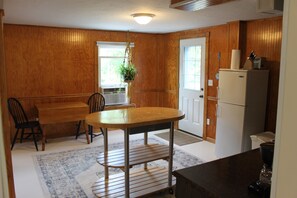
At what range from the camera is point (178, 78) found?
5.69 metres

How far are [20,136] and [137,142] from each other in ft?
7.28

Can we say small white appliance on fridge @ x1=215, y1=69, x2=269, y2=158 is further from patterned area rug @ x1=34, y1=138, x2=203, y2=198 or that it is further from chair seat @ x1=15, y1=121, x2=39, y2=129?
chair seat @ x1=15, y1=121, x2=39, y2=129

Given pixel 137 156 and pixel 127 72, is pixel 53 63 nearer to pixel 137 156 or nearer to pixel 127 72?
pixel 127 72

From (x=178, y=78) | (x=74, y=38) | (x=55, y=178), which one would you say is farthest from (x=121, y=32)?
(x=55, y=178)

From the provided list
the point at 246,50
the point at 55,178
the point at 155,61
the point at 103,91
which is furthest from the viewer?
the point at 155,61

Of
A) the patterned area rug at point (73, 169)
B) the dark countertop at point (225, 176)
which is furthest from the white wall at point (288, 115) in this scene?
the patterned area rug at point (73, 169)

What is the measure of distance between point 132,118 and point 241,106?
5.83 feet

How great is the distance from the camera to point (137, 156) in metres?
2.96

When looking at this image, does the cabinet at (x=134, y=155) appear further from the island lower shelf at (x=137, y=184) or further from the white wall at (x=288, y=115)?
the white wall at (x=288, y=115)

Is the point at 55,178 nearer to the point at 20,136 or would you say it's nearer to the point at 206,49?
the point at 20,136

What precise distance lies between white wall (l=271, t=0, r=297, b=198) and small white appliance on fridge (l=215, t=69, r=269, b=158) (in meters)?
3.09

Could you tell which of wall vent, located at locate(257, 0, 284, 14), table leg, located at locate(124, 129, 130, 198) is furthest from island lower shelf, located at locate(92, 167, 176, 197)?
wall vent, located at locate(257, 0, 284, 14)

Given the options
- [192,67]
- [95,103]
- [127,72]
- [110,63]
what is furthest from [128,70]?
[192,67]

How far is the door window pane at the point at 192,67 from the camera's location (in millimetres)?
5160
